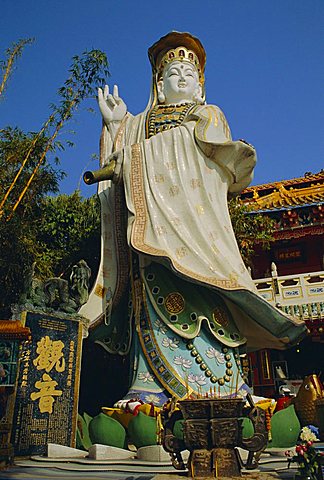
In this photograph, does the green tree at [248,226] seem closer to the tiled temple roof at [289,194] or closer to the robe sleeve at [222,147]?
the tiled temple roof at [289,194]

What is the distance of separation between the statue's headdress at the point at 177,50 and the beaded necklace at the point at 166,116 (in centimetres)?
90

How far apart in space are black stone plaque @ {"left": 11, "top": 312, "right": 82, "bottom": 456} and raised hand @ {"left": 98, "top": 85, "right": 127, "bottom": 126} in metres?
3.75

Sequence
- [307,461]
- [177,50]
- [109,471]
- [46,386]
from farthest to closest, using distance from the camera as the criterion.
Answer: [177,50], [46,386], [109,471], [307,461]

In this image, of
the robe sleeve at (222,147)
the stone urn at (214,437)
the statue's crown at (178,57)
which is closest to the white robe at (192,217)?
the robe sleeve at (222,147)

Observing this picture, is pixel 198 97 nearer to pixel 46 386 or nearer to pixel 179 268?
pixel 179 268

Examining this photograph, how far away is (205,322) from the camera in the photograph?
20.5 ft

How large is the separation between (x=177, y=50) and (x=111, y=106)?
146 centimetres

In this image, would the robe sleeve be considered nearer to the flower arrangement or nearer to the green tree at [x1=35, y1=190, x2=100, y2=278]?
the green tree at [x1=35, y1=190, x2=100, y2=278]

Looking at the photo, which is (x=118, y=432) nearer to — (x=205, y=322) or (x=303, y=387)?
(x=205, y=322)

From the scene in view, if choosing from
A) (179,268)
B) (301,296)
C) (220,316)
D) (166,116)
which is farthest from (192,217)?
(301,296)

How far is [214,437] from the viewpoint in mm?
3303

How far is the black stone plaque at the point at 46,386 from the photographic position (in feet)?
16.3

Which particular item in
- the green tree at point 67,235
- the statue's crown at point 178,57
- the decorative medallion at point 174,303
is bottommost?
the decorative medallion at point 174,303

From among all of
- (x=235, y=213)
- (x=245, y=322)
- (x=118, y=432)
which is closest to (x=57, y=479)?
→ (x=118, y=432)
